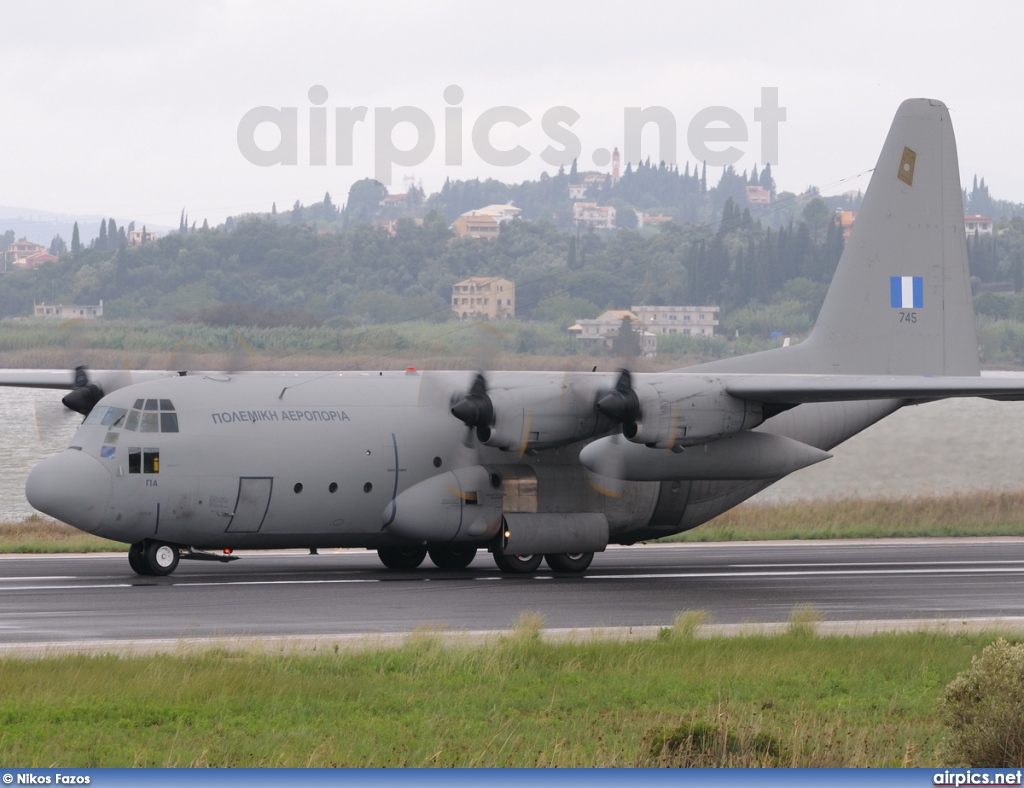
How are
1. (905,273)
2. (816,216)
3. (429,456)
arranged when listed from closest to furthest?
(429,456) → (905,273) → (816,216)

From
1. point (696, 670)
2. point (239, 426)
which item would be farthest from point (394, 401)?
point (696, 670)

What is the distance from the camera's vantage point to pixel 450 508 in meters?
24.0

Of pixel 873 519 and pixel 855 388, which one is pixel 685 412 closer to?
pixel 855 388

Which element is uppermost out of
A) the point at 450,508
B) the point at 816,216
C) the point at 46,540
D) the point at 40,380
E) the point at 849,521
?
the point at 816,216

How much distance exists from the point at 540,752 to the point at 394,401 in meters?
15.3

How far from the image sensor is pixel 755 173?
18825 cm

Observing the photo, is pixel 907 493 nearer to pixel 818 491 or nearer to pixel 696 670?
pixel 818 491

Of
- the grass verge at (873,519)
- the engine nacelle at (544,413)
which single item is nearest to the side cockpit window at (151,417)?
the engine nacelle at (544,413)

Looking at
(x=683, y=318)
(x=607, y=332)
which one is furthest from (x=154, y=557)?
(x=683, y=318)

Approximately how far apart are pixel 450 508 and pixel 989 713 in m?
16.0

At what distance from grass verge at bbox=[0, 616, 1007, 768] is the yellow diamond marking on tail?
593 inches

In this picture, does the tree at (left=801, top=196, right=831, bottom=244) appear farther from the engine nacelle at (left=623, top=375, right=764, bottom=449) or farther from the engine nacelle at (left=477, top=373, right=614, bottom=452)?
the engine nacelle at (left=477, top=373, right=614, bottom=452)

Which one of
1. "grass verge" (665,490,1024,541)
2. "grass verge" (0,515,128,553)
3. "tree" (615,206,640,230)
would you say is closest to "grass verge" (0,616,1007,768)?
"grass verge" (0,515,128,553)

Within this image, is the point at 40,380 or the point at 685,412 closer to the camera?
the point at 685,412
